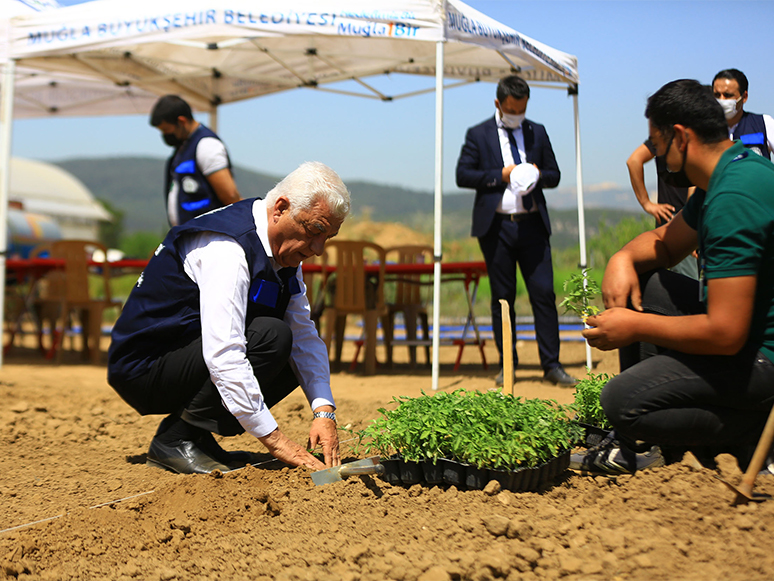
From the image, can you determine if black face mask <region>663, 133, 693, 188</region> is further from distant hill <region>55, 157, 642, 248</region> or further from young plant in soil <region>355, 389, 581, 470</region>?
→ distant hill <region>55, 157, 642, 248</region>

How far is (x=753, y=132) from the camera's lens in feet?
14.0

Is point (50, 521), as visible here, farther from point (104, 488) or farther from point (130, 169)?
point (130, 169)

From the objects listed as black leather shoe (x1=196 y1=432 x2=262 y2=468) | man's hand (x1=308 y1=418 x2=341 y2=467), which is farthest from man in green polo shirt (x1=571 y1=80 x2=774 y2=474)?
black leather shoe (x1=196 y1=432 x2=262 y2=468)

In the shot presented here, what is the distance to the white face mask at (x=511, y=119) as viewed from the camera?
5059mm

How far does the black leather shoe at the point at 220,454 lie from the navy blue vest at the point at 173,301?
1.41 ft

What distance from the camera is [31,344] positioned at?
10250 mm

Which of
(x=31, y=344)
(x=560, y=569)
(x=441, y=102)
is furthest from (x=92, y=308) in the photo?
(x=560, y=569)

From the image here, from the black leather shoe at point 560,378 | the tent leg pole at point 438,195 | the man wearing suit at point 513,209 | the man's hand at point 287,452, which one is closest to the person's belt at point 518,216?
the man wearing suit at point 513,209

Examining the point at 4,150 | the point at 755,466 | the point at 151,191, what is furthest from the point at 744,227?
the point at 151,191

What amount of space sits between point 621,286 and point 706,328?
0.51 metres

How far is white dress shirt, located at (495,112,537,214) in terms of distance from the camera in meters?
4.98

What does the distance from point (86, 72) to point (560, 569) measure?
24.2 ft

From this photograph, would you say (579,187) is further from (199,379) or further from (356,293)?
(199,379)

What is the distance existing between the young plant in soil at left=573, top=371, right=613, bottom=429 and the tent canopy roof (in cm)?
292
